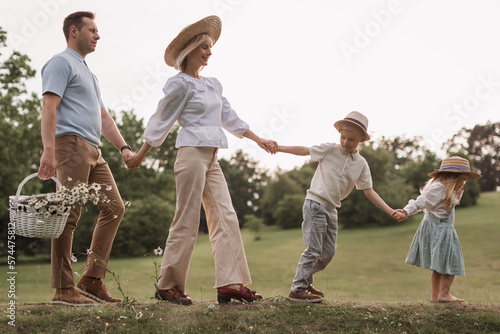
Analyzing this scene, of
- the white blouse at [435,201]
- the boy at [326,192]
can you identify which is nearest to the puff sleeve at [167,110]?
the boy at [326,192]

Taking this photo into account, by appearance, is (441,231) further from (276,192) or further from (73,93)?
(276,192)

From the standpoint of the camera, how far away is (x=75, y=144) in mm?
4793

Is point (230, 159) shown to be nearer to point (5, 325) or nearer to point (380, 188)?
point (380, 188)

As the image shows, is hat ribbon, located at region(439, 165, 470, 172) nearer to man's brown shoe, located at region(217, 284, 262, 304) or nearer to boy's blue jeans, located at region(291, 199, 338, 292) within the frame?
boy's blue jeans, located at region(291, 199, 338, 292)

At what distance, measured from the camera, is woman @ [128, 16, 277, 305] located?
491 centimetres

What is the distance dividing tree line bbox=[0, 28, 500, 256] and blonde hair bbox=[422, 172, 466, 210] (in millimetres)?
3699

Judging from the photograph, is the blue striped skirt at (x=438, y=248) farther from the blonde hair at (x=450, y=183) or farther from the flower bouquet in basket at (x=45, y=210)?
the flower bouquet in basket at (x=45, y=210)

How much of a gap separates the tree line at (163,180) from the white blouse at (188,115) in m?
0.82

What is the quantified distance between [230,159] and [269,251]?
138 ft

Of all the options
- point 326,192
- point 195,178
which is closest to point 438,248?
point 326,192

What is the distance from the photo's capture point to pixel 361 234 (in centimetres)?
3950

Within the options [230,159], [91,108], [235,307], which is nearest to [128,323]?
[235,307]

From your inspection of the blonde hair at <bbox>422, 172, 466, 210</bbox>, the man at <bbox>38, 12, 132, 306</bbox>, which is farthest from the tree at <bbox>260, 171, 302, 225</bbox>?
the man at <bbox>38, 12, 132, 306</bbox>

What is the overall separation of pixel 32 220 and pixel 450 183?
4.62 metres
